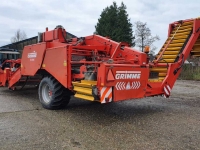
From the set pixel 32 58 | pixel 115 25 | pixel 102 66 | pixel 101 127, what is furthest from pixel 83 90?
pixel 115 25

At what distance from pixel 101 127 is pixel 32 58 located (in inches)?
133

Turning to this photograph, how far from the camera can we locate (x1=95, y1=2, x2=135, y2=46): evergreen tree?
94.2 feet

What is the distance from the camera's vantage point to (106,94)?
480cm

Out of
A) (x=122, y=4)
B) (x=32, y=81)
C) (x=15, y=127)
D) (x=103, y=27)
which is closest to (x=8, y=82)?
(x=32, y=81)

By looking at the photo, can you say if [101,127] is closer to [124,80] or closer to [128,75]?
[124,80]

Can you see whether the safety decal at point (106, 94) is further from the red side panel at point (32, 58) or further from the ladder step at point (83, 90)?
the red side panel at point (32, 58)

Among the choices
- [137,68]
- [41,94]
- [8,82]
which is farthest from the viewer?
[8,82]

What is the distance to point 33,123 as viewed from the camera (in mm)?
5016

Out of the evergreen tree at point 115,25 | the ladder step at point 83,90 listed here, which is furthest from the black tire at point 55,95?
the evergreen tree at point 115,25

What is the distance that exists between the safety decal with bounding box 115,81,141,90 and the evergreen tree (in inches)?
918

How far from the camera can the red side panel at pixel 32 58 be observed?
663cm

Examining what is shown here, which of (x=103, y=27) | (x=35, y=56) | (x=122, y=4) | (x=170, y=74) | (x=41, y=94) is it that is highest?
(x=122, y=4)

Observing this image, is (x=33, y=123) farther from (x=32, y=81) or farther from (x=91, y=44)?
Result: (x=32, y=81)

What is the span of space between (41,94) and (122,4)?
90.5 feet
